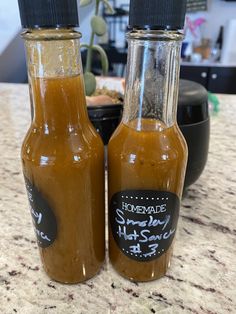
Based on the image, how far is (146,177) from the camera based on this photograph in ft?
1.15

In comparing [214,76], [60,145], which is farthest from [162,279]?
[214,76]

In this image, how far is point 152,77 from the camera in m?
0.34

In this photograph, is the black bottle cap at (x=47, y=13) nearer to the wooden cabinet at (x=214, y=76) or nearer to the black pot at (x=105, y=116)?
the black pot at (x=105, y=116)

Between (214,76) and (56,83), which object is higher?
(56,83)

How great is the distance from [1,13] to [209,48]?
5.51 ft

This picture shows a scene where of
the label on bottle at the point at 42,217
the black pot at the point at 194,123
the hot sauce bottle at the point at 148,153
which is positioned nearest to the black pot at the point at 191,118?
the black pot at the point at 194,123

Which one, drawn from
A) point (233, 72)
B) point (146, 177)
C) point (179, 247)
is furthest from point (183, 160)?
point (233, 72)

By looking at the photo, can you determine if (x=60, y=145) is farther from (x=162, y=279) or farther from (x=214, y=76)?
(x=214, y=76)

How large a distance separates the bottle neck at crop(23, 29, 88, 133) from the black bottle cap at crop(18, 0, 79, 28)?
0.07 ft

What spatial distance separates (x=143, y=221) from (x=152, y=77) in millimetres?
171

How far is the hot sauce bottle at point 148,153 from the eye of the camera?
1.10 ft

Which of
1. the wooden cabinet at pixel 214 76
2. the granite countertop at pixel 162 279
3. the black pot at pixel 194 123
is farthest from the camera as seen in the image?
the wooden cabinet at pixel 214 76

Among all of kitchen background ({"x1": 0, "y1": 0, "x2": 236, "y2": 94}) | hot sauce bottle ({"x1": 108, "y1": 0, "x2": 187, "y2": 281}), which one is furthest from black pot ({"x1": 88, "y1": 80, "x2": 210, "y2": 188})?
kitchen background ({"x1": 0, "y1": 0, "x2": 236, "y2": 94})

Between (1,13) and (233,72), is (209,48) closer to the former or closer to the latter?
(233,72)
